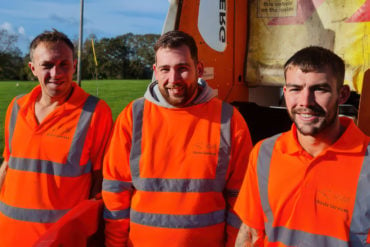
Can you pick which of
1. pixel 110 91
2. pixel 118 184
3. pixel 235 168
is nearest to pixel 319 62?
pixel 235 168

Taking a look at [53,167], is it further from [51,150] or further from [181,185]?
[181,185]

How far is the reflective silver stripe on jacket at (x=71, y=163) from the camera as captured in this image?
2.29 meters

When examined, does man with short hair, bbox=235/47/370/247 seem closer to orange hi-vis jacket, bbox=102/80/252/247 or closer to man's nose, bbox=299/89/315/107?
man's nose, bbox=299/89/315/107

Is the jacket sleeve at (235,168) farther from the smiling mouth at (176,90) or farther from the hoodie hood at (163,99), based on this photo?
the smiling mouth at (176,90)

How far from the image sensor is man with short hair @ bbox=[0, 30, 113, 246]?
90.1 inches

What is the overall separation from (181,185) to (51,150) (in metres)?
0.78

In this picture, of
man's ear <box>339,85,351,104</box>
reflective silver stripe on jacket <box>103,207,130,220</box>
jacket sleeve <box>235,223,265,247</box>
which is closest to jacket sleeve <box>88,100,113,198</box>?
reflective silver stripe on jacket <box>103,207,130,220</box>

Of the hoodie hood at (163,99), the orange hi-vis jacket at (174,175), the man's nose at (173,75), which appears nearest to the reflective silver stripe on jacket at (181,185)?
the orange hi-vis jacket at (174,175)

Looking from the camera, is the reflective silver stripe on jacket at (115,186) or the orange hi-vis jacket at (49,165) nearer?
the reflective silver stripe on jacket at (115,186)

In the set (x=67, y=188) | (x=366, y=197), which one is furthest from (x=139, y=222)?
(x=366, y=197)

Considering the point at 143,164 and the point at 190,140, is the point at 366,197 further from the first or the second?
the point at 143,164

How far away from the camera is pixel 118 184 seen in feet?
6.98

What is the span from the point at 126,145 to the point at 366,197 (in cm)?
115

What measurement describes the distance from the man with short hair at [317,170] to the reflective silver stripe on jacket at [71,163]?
1072 mm
